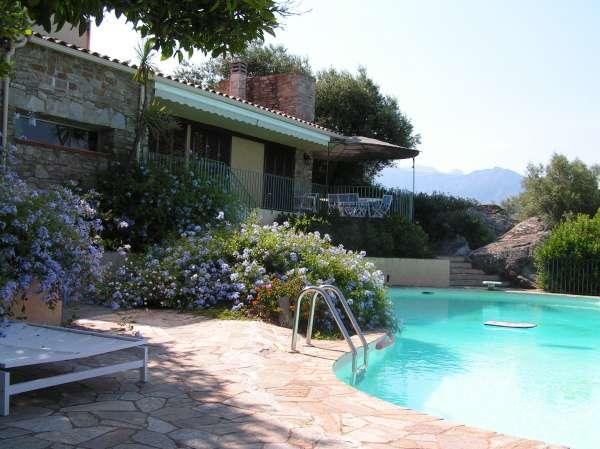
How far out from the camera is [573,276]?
17094 mm

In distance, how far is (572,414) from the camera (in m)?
5.67

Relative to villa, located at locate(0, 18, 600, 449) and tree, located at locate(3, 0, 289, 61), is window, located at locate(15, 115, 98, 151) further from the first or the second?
tree, located at locate(3, 0, 289, 61)

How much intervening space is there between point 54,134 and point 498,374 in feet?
29.2

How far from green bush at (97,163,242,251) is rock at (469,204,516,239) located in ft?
50.0

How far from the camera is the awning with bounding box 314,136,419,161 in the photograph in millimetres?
17922

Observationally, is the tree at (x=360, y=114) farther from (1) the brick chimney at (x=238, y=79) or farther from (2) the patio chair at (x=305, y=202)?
(2) the patio chair at (x=305, y=202)

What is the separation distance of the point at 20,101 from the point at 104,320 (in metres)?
5.25

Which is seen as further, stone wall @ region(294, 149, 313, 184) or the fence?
stone wall @ region(294, 149, 313, 184)

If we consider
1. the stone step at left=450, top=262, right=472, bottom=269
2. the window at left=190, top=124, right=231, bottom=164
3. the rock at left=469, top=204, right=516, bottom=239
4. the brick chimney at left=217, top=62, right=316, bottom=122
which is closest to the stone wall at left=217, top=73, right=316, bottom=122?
the brick chimney at left=217, top=62, right=316, bottom=122

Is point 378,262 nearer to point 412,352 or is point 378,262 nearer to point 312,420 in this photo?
point 412,352

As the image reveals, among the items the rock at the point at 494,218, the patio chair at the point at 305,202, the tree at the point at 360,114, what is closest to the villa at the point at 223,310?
the patio chair at the point at 305,202

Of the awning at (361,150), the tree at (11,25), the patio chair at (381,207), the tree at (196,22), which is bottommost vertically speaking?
the patio chair at (381,207)

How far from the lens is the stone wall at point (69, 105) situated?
405 inches

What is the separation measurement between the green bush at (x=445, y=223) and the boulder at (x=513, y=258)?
2.25m
